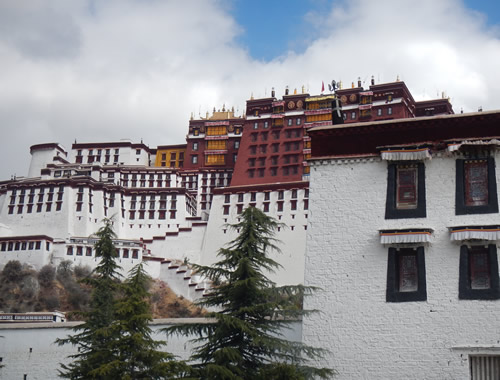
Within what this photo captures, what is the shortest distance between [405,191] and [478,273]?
2.27m

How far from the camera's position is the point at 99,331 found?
16.2 m

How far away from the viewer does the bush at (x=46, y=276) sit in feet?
180

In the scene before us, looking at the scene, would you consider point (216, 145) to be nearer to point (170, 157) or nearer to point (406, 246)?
point (170, 157)

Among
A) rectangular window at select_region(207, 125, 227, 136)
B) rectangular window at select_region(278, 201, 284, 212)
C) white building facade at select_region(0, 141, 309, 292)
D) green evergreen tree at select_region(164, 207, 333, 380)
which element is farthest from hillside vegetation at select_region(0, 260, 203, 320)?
green evergreen tree at select_region(164, 207, 333, 380)

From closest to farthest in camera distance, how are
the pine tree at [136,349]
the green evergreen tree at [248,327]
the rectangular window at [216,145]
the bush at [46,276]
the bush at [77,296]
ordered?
the green evergreen tree at [248,327]
the pine tree at [136,349]
the bush at [77,296]
the bush at [46,276]
the rectangular window at [216,145]

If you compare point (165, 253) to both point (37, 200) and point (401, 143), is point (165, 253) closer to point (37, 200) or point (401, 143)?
point (37, 200)

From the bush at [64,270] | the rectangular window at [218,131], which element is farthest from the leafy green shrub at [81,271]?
the rectangular window at [218,131]

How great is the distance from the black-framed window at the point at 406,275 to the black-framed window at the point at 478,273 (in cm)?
78

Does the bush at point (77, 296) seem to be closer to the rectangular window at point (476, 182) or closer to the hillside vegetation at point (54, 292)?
the hillside vegetation at point (54, 292)

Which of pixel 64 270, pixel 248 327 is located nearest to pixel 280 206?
pixel 64 270

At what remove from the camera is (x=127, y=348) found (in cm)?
1527

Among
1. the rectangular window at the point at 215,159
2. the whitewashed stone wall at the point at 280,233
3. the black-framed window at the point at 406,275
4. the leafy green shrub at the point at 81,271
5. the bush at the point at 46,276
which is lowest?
the black-framed window at the point at 406,275

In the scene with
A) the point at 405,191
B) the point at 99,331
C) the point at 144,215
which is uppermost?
the point at 144,215

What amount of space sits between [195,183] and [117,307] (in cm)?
5781
